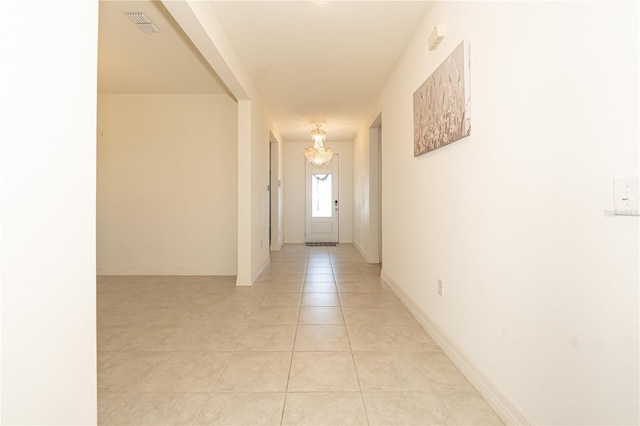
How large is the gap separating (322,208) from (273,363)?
6883 mm

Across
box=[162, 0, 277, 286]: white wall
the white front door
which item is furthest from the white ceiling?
the white front door

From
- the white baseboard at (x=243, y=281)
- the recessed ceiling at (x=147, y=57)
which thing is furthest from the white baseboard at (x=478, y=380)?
the recessed ceiling at (x=147, y=57)

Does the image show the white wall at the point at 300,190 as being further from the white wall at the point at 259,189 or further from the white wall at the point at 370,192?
the white wall at the point at 259,189

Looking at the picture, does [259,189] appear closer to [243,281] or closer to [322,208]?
[243,281]

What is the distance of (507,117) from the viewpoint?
1.60 metres

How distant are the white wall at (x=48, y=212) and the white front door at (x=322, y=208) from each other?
304 inches

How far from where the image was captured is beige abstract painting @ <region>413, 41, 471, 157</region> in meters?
2.02

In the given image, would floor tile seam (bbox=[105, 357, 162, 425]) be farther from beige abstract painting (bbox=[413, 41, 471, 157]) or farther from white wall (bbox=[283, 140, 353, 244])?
white wall (bbox=[283, 140, 353, 244])

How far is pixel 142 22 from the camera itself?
298 cm

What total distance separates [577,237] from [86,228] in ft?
5.81

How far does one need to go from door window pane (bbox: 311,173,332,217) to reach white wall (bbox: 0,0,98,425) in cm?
776

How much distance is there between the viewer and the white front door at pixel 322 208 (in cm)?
891

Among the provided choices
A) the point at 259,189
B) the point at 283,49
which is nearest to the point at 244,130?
the point at 259,189

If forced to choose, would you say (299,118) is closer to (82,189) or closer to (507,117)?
(507,117)
